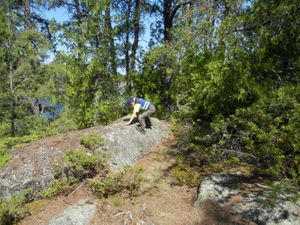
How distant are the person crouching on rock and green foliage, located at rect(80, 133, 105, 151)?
1.48 meters

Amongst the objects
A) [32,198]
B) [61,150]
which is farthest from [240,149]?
[32,198]

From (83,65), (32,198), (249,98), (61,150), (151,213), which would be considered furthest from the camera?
(83,65)

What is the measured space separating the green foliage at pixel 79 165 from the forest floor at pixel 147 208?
0.32 m

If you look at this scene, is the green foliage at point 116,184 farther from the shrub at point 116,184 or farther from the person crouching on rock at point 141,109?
the person crouching on rock at point 141,109

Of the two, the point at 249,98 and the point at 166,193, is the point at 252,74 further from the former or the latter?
the point at 166,193

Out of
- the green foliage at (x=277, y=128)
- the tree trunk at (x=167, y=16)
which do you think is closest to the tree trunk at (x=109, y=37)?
the tree trunk at (x=167, y=16)

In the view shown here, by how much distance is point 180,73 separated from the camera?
11.9 meters

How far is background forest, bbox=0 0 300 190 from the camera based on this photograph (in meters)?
6.96

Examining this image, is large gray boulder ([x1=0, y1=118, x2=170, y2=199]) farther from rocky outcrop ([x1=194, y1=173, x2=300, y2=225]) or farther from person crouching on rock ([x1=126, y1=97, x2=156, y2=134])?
rocky outcrop ([x1=194, y1=173, x2=300, y2=225])

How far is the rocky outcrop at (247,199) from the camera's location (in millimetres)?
5543

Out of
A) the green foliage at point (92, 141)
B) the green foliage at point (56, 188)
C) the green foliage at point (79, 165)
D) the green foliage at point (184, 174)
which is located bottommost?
the green foliage at point (184, 174)

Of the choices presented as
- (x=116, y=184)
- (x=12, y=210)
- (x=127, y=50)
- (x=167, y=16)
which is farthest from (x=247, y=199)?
(x=167, y=16)

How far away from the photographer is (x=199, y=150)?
8562 millimetres

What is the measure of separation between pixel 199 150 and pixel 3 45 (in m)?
8.01
